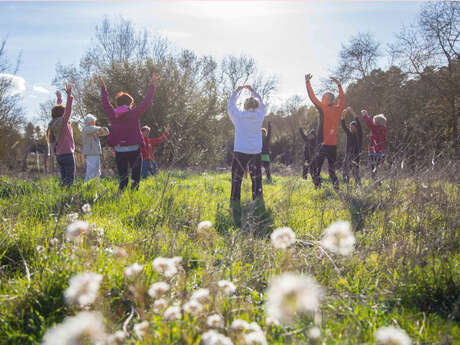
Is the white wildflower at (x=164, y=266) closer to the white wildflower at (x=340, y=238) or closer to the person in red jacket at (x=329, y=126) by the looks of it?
A: the white wildflower at (x=340, y=238)

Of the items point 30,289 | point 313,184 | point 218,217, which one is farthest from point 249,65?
point 30,289

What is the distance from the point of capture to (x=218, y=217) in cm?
391

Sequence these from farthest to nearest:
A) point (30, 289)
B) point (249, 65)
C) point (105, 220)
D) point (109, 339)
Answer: point (249, 65) → point (105, 220) → point (30, 289) → point (109, 339)

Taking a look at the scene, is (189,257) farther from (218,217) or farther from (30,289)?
(218,217)

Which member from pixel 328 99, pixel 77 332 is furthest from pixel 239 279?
pixel 328 99

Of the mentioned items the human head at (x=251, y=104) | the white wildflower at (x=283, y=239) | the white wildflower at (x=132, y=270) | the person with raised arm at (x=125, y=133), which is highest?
the human head at (x=251, y=104)

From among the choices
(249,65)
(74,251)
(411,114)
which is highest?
(249,65)

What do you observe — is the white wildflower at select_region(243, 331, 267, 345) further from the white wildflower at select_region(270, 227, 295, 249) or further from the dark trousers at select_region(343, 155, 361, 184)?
the dark trousers at select_region(343, 155, 361, 184)

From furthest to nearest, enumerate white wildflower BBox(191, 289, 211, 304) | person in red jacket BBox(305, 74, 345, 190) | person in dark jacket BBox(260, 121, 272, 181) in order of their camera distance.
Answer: person in dark jacket BBox(260, 121, 272, 181) < person in red jacket BBox(305, 74, 345, 190) < white wildflower BBox(191, 289, 211, 304)

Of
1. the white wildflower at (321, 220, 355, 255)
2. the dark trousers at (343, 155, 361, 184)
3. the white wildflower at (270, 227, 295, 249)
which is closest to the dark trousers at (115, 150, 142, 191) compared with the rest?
the dark trousers at (343, 155, 361, 184)

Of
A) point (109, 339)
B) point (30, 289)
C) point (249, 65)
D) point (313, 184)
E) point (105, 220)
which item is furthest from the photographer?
point (249, 65)

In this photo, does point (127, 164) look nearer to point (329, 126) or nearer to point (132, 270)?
point (132, 270)

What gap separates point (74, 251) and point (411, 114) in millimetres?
18513

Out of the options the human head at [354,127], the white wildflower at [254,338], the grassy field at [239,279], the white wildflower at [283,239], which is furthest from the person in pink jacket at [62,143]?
the human head at [354,127]
